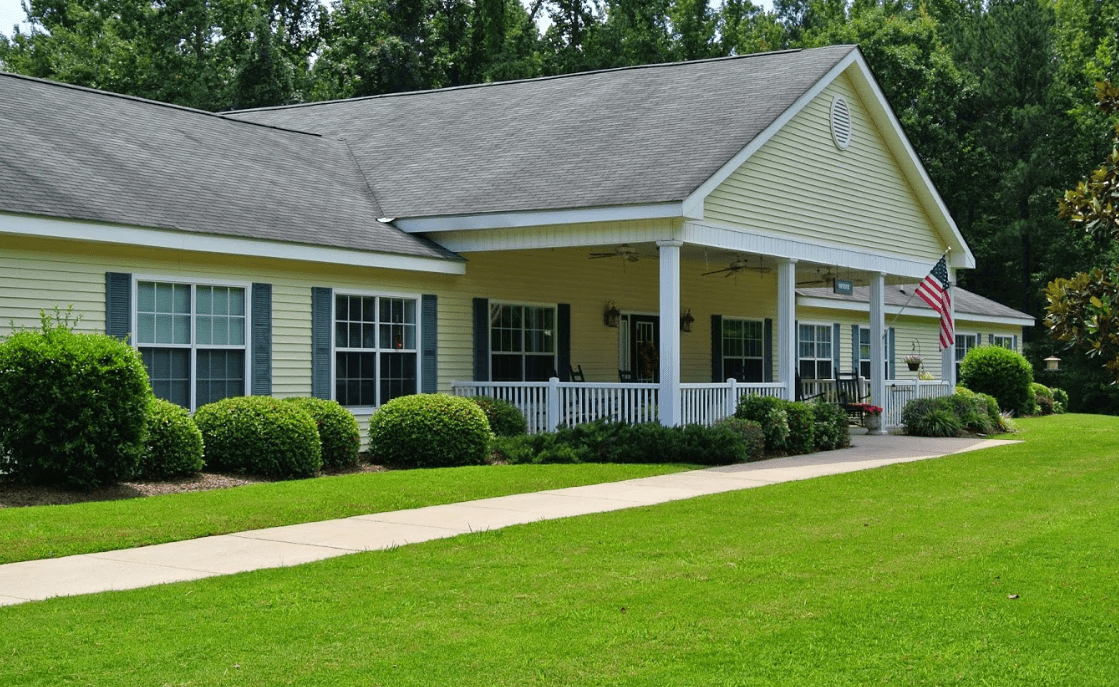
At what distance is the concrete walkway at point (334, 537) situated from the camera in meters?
8.34

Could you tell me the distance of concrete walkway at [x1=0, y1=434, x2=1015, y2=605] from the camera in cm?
834

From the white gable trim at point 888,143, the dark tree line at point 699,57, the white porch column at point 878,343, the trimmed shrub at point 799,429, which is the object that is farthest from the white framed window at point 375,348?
the dark tree line at point 699,57

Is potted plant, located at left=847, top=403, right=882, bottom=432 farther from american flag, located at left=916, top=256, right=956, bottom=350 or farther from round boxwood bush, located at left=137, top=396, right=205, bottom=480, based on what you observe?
round boxwood bush, located at left=137, top=396, right=205, bottom=480

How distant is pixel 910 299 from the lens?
34.0 meters

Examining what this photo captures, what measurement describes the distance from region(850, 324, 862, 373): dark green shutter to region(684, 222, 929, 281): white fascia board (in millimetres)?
7989

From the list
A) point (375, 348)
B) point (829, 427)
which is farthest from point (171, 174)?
point (829, 427)

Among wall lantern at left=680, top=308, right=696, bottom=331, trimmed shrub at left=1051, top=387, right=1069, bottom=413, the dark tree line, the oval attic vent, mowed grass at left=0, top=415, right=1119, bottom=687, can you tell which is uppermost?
the dark tree line

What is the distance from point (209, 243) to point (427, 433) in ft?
11.9

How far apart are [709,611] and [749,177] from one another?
12954mm

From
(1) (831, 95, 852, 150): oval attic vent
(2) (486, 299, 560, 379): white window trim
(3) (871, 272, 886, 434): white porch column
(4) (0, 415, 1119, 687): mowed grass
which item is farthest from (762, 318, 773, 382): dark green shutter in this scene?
(4) (0, 415, 1119, 687): mowed grass

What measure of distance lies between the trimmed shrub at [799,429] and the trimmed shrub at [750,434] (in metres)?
1.17

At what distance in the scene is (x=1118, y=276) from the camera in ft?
20.1

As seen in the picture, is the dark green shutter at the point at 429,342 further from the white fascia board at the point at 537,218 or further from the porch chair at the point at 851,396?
the porch chair at the point at 851,396

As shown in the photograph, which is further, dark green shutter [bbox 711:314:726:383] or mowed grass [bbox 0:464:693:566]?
dark green shutter [bbox 711:314:726:383]
